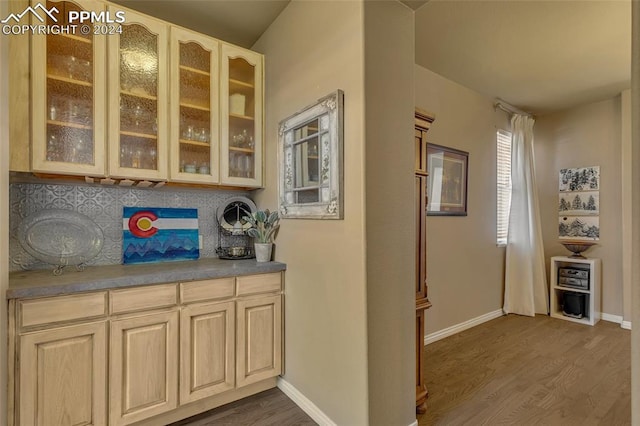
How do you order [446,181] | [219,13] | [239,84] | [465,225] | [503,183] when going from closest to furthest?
[219,13] < [239,84] < [446,181] < [465,225] < [503,183]

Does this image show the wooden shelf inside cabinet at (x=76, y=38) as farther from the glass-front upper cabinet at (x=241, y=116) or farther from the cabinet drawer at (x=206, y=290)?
the cabinet drawer at (x=206, y=290)

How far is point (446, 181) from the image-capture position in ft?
10.9

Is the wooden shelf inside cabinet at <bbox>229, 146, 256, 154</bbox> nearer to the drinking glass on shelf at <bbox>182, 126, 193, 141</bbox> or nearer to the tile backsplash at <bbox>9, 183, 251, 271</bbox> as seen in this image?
the drinking glass on shelf at <bbox>182, 126, 193, 141</bbox>

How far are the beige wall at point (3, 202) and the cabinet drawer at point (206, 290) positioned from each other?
0.77 metres

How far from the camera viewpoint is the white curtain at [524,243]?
3.93 meters

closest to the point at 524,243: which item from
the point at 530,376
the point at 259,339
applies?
the point at 530,376

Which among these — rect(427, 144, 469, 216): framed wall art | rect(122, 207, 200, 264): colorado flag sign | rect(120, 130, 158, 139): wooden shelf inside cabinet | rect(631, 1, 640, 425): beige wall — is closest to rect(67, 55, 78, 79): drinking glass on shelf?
rect(120, 130, 158, 139): wooden shelf inside cabinet

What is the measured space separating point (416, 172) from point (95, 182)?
2.09 meters

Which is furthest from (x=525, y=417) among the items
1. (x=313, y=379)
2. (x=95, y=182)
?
(x=95, y=182)

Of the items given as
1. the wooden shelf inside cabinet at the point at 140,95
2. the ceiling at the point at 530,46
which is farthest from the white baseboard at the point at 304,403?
the ceiling at the point at 530,46

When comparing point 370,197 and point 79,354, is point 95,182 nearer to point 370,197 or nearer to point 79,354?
point 79,354

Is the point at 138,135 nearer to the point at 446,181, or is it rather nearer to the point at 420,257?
the point at 420,257

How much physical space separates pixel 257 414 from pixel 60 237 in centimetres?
164

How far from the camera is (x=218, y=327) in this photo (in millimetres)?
2002
